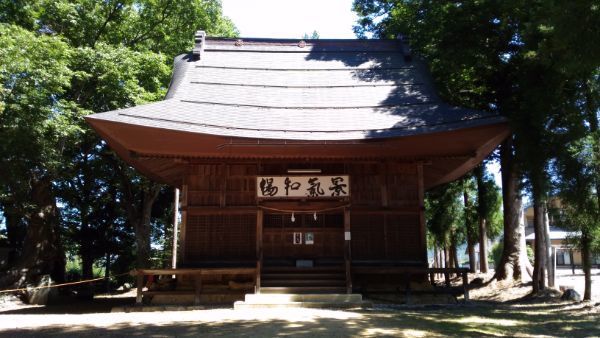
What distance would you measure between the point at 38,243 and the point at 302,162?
1193cm

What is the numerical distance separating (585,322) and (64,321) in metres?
9.67

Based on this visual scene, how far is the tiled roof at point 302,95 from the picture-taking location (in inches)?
423

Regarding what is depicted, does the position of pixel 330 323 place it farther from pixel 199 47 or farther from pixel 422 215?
pixel 199 47

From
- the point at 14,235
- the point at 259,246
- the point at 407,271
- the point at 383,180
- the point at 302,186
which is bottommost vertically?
the point at 407,271

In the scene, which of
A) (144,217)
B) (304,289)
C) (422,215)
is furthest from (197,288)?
(144,217)

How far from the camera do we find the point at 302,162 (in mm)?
11945

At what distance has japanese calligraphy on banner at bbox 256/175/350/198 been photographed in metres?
11.6

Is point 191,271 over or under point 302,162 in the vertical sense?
under

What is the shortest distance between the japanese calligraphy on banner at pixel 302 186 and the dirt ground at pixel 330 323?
2923mm

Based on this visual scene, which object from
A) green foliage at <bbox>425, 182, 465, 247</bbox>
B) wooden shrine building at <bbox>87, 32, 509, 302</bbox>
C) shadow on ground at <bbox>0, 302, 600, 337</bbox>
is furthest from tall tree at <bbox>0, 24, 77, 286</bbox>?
green foliage at <bbox>425, 182, 465, 247</bbox>

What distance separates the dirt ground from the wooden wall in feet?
6.32

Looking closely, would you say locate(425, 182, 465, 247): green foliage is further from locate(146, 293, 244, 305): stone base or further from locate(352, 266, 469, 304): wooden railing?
locate(146, 293, 244, 305): stone base

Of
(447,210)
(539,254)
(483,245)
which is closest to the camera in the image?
(539,254)

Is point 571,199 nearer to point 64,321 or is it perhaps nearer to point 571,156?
point 571,156
